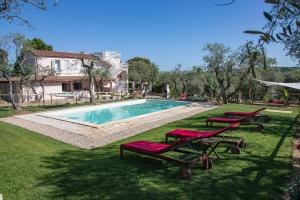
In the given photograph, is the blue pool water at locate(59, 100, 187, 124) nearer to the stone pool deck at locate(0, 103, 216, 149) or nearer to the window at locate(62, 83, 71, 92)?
the stone pool deck at locate(0, 103, 216, 149)

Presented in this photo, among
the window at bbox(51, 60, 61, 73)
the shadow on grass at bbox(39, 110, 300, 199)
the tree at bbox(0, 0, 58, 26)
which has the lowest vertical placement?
the shadow on grass at bbox(39, 110, 300, 199)

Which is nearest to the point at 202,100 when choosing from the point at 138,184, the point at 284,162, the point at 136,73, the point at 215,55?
the point at 215,55

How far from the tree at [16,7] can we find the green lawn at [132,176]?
3594 millimetres

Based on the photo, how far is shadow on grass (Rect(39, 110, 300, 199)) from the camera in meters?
4.75

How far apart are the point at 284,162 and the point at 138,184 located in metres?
4.09

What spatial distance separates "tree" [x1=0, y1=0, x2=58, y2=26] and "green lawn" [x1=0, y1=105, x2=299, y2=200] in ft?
11.8

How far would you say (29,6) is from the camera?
5895mm

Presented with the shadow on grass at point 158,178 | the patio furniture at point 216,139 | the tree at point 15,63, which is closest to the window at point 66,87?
the tree at point 15,63

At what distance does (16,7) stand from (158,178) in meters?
5.19

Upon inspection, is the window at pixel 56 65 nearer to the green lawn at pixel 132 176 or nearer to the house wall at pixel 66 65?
the house wall at pixel 66 65

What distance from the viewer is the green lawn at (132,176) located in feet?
15.6

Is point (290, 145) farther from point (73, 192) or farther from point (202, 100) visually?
point (202, 100)

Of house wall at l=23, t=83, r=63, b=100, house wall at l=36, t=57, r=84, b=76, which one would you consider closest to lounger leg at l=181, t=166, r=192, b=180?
house wall at l=23, t=83, r=63, b=100

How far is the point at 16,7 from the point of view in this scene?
583 cm
